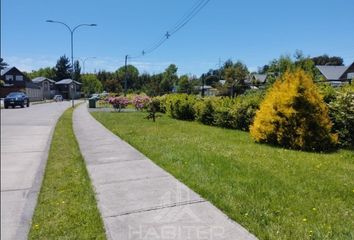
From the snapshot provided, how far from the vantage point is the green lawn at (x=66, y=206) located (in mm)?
4109

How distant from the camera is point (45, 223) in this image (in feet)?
14.2

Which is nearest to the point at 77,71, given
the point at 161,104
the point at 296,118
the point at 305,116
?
the point at 161,104

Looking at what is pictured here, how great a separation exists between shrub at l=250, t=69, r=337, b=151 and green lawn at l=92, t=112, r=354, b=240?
521 millimetres

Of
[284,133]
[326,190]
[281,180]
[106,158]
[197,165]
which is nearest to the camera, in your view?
[326,190]

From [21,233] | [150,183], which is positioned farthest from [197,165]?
[21,233]

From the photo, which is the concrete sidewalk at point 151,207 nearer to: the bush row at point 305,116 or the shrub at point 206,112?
the bush row at point 305,116

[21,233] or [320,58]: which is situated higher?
[320,58]

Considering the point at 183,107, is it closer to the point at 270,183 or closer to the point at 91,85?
the point at 270,183

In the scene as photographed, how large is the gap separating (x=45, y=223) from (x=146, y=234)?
1.18m

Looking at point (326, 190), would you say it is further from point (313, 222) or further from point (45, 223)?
point (45, 223)

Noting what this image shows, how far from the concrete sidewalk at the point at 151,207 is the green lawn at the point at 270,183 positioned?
8.3 inches

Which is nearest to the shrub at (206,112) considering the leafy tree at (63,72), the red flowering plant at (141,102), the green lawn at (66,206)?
the green lawn at (66,206)

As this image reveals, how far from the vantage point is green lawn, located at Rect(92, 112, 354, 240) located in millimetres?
4145

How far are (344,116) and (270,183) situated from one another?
458cm
